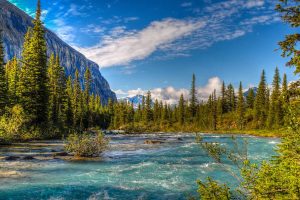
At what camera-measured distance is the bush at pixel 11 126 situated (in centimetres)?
3759

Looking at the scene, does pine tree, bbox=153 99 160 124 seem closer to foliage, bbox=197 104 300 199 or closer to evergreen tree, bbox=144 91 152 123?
evergreen tree, bbox=144 91 152 123

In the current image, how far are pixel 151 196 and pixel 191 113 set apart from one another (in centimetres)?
11774

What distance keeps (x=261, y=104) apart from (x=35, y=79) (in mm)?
81094

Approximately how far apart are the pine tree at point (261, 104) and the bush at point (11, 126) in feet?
260

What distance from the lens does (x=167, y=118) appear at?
A: 141625 mm

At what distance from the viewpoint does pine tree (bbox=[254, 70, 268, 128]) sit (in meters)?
100

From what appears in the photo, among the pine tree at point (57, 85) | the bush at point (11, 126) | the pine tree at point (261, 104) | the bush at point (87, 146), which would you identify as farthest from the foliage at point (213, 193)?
the pine tree at point (261, 104)

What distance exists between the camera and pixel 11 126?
38812 mm

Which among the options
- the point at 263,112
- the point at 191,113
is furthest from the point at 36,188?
the point at 191,113

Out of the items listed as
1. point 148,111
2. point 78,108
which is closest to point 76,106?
point 78,108

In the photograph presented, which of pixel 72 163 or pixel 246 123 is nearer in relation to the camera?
pixel 72 163

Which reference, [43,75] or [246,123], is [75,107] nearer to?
[43,75]

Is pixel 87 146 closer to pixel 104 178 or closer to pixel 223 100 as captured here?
pixel 104 178

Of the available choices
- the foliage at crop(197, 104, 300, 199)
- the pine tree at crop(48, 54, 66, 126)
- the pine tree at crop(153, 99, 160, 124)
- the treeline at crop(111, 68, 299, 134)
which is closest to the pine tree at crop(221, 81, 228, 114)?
the treeline at crop(111, 68, 299, 134)
